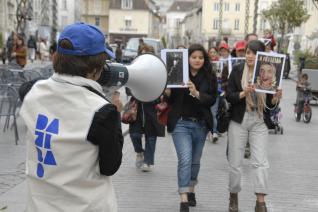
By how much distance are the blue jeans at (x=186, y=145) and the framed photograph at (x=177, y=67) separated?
15.2 inches

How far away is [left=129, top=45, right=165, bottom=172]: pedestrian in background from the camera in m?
7.71

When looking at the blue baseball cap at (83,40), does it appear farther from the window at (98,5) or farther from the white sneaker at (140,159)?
the window at (98,5)

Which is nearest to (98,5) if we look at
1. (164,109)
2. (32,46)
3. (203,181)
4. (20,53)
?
(32,46)

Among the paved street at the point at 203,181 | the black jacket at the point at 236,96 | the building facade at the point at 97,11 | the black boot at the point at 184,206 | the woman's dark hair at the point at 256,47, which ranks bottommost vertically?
the paved street at the point at 203,181

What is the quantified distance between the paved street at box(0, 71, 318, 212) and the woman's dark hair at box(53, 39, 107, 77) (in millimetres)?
3331

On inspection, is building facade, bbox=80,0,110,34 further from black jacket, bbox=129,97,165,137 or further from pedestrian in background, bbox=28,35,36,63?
black jacket, bbox=129,97,165,137

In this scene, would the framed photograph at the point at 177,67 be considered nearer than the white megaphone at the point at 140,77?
No

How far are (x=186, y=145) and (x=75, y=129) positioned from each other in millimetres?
3132

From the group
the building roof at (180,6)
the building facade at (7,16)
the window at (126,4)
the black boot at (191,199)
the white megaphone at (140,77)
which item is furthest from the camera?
the building roof at (180,6)

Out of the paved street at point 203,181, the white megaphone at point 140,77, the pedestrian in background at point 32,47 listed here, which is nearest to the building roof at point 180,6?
the pedestrian in background at point 32,47

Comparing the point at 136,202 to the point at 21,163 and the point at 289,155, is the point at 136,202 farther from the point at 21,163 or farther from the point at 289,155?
the point at 289,155

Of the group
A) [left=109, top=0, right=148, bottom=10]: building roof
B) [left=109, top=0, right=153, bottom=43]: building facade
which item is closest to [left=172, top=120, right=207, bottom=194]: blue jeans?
[left=109, top=0, right=153, bottom=43]: building facade

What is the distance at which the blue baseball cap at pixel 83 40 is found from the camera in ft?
8.47

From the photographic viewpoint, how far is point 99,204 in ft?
8.74
